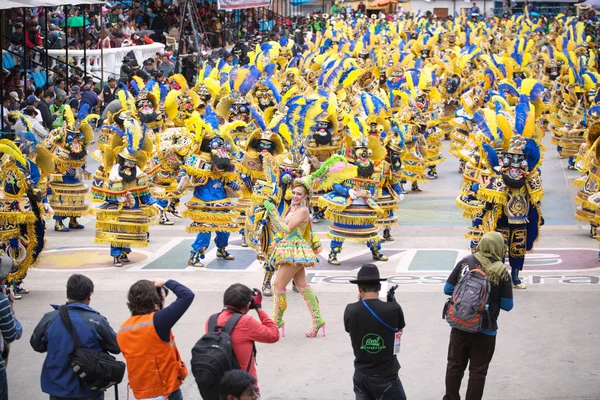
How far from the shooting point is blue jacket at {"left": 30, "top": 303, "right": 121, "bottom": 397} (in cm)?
693

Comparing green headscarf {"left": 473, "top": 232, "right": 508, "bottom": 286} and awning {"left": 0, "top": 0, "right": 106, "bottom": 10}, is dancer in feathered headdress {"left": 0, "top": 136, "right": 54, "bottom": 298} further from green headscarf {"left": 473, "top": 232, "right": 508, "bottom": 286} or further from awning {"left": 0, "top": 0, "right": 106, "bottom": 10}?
green headscarf {"left": 473, "top": 232, "right": 508, "bottom": 286}

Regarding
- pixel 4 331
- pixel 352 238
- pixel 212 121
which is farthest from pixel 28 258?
pixel 4 331

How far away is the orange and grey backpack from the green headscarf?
0.20 ft

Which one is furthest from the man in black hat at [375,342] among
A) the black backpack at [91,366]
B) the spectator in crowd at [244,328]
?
the black backpack at [91,366]

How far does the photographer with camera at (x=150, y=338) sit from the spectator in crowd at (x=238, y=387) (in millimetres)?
1102

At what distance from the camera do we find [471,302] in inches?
306

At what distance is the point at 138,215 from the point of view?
13.6m

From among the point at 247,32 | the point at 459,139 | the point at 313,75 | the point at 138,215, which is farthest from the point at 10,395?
the point at 247,32

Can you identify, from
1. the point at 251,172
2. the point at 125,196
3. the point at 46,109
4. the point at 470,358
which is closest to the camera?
the point at 470,358

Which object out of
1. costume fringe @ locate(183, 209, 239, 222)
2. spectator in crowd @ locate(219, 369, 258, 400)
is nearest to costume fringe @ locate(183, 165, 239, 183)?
costume fringe @ locate(183, 209, 239, 222)

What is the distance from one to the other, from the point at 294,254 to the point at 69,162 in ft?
21.2

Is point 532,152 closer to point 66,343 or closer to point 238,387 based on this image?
point 66,343

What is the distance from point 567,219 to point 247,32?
3290cm

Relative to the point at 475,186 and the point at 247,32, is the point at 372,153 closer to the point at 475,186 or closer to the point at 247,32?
the point at 475,186
